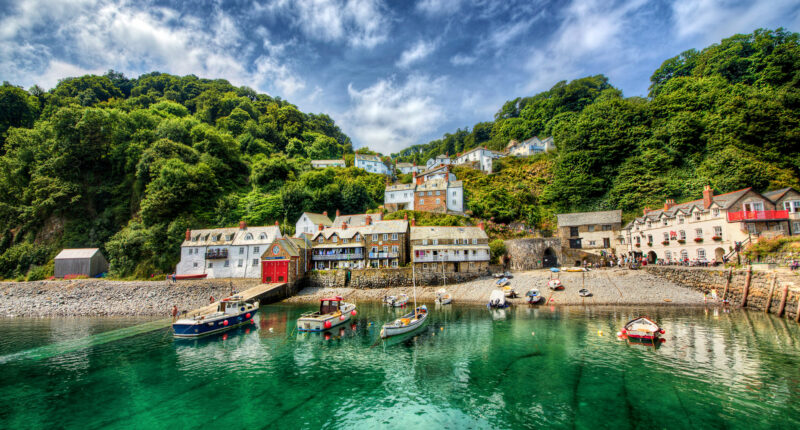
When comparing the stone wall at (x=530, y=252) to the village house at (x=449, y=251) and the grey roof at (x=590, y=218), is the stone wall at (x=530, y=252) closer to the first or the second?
the village house at (x=449, y=251)

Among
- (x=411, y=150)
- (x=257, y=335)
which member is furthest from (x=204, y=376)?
(x=411, y=150)

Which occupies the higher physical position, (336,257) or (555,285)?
(336,257)

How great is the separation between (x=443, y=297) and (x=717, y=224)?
3083 cm

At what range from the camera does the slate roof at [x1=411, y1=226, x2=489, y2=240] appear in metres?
47.2

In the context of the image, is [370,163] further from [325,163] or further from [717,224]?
[717,224]

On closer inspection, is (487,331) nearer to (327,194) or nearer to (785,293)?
(785,293)

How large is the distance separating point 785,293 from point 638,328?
567 inches

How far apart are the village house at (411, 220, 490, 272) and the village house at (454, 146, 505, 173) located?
36376 mm

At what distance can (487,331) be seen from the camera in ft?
83.3

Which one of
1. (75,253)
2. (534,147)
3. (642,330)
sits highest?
(534,147)

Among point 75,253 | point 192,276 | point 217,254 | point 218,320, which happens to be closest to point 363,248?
point 217,254

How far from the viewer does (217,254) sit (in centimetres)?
4519

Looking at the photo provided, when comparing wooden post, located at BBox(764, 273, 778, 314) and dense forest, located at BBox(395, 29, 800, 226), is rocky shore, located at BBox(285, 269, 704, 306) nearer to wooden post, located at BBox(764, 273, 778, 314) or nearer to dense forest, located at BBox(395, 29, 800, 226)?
wooden post, located at BBox(764, 273, 778, 314)

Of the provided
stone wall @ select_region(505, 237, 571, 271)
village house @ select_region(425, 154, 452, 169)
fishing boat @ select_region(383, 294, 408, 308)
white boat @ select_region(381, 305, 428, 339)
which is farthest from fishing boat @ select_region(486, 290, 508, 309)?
village house @ select_region(425, 154, 452, 169)
